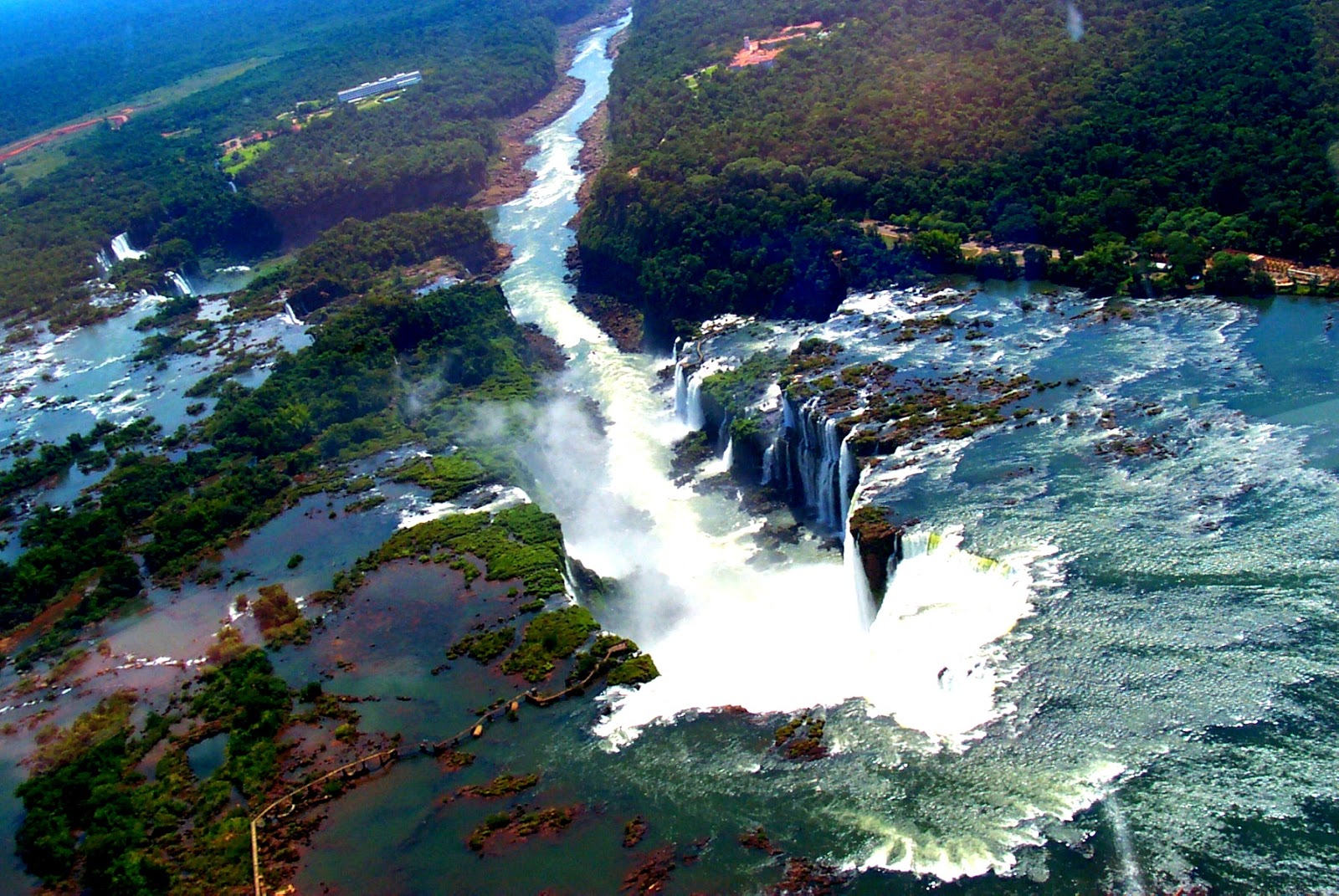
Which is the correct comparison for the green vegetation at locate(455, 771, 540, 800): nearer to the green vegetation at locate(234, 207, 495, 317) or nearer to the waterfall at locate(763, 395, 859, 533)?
the waterfall at locate(763, 395, 859, 533)

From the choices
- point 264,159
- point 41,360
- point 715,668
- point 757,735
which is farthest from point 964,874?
point 264,159

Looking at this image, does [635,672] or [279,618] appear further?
[279,618]

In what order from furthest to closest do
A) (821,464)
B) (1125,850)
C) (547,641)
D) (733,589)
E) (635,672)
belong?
1. (821,464)
2. (733,589)
3. (547,641)
4. (635,672)
5. (1125,850)

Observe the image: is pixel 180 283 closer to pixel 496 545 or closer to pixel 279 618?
pixel 279 618

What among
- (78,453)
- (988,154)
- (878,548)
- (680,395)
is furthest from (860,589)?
(78,453)

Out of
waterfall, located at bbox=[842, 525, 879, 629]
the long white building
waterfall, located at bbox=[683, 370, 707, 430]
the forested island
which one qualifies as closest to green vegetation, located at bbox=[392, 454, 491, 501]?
the forested island

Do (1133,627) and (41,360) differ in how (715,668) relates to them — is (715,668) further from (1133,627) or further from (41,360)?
(41,360)
